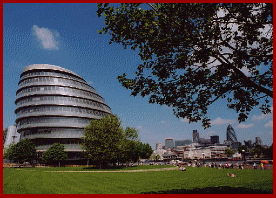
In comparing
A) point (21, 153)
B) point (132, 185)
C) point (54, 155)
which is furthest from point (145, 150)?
point (132, 185)

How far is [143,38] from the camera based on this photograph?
10.4 m

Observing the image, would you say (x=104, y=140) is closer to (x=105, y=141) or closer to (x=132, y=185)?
(x=105, y=141)

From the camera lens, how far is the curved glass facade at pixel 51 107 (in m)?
67.2

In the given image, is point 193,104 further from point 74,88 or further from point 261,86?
point 74,88

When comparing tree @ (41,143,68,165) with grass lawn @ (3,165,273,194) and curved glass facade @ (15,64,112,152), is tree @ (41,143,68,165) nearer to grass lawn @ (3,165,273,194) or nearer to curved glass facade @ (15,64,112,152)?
curved glass facade @ (15,64,112,152)

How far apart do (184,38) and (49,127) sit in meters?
65.9

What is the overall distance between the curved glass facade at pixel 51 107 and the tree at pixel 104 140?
2458cm

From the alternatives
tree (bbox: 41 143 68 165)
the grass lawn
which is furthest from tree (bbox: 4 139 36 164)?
the grass lawn

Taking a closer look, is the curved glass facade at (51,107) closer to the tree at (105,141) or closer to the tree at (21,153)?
the tree at (21,153)

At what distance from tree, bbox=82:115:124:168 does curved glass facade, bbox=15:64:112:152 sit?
2458 centimetres

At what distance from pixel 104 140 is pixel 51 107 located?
1250 inches

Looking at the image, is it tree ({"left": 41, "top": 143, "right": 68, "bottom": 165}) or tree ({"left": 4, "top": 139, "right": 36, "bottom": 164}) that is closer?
tree ({"left": 4, "top": 139, "right": 36, "bottom": 164})

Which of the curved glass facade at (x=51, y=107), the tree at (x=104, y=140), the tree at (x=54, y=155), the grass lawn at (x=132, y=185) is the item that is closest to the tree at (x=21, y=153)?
the tree at (x=54, y=155)

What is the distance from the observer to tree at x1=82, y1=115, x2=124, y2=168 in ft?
145
